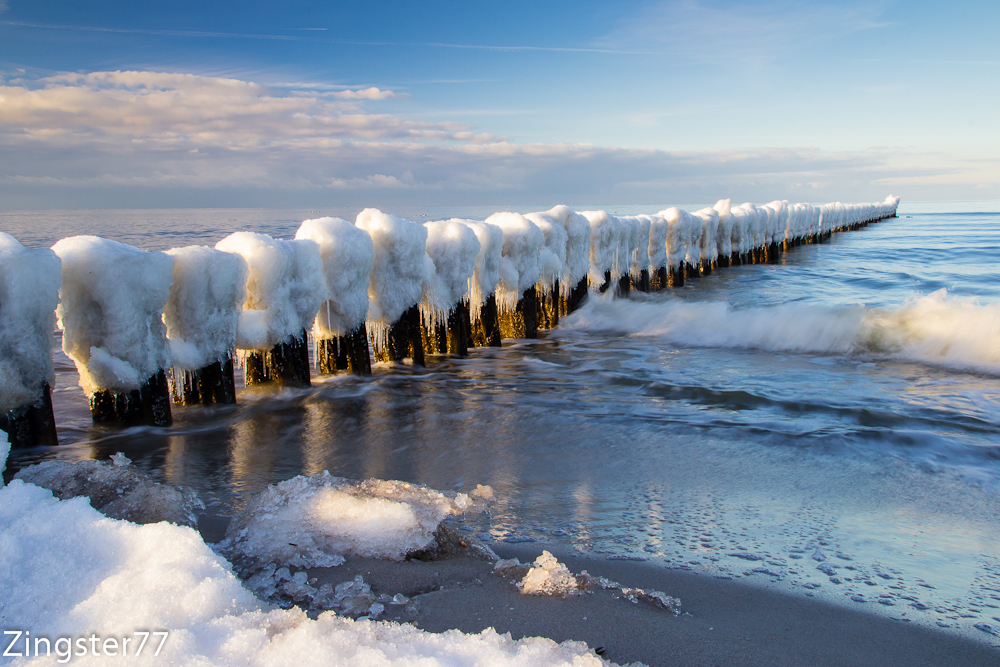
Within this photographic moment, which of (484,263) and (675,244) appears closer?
(484,263)

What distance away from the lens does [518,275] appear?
7.12m

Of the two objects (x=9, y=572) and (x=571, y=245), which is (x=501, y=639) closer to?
(x=9, y=572)

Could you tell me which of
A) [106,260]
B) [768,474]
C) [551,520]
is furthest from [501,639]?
[106,260]

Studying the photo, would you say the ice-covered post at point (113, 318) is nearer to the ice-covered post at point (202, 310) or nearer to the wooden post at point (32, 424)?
the ice-covered post at point (202, 310)

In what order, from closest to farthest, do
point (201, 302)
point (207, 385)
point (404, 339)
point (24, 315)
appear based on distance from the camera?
point (24, 315) < point (201, 302) < point (207, 385) < point (404, 339)

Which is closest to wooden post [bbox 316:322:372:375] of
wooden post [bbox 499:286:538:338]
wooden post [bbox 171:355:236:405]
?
wooden post [bbox 171:355:236:405]

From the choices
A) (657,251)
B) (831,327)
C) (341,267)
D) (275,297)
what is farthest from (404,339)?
(657,251)

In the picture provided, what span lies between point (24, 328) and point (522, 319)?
509 cm

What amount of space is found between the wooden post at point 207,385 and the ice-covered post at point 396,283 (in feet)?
4.49

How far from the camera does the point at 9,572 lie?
164cm

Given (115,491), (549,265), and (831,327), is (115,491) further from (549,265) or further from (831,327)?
(831,327)

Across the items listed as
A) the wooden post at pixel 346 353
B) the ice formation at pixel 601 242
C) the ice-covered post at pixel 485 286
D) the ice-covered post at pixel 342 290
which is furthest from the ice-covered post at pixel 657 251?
the ice-covered post at pixel 342 290

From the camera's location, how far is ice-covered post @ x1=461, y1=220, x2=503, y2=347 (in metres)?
6.38

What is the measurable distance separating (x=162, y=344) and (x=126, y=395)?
0.38 meters
